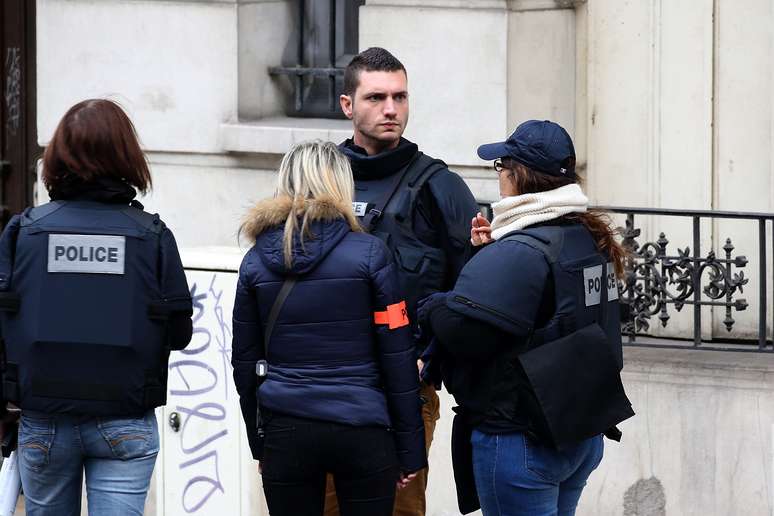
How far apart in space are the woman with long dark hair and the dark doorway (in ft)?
15.7

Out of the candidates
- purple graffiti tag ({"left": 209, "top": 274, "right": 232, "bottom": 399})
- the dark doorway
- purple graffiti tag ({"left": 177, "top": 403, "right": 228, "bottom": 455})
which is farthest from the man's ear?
the dark doorway

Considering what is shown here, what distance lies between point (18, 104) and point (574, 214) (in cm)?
543

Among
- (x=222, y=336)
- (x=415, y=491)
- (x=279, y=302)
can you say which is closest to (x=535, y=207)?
(x=279, y=302)

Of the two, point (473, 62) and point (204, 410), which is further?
point (473, 62)

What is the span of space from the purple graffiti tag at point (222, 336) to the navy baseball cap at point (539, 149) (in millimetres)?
1934

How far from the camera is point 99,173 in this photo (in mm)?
4605

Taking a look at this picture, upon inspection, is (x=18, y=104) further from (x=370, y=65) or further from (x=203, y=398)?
(x=370, y=65)

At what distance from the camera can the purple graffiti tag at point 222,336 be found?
20.5 ft

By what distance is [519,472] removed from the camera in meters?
4.50

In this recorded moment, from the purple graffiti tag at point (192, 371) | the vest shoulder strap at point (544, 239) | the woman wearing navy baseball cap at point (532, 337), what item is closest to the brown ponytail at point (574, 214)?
the woman wearing navy baseball cap at point (532, 337)

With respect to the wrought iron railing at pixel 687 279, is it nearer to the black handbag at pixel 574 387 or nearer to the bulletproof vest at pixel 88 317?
the black handbag at pixel 574 387

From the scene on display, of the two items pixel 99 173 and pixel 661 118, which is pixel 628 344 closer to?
pixel 661 118

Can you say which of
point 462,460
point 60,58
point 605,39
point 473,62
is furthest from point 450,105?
point 462,460

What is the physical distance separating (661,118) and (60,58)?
3.23m
